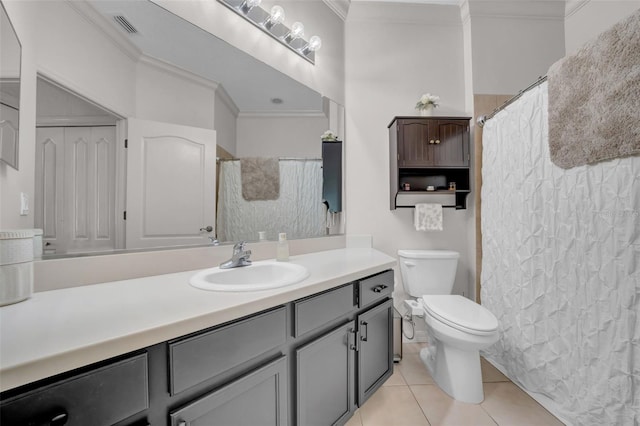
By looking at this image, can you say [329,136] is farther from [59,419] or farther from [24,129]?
[59,419]

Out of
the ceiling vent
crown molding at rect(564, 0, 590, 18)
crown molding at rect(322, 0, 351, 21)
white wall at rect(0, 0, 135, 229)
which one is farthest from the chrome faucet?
crown molding at rect(564, 0, 590, 18)

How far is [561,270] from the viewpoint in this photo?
1416 mm

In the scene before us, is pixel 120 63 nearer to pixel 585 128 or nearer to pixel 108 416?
pixel 108 416

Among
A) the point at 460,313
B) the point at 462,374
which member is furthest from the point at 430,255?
the point at 462,374

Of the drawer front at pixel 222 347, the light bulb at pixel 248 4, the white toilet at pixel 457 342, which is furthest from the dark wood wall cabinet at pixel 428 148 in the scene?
the drawer front at pixel 222 347

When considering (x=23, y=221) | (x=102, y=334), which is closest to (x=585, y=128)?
(x=102, y=334)

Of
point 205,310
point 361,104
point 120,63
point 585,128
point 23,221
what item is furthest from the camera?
point 361,104

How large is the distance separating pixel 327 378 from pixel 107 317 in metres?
0.88

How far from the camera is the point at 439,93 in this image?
7.61 ft

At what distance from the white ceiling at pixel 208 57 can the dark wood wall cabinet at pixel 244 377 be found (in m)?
1.17

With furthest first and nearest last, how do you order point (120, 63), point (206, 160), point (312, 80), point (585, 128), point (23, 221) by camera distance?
point (312, 80), point (206, 160), point (585, 128), point (120, 63), point (23, 221)

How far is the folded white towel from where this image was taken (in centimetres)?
217

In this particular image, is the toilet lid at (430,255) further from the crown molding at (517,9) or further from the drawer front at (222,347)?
the crown molding at (517,9)

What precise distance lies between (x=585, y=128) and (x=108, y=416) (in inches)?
77.7
